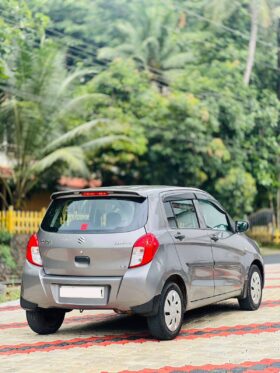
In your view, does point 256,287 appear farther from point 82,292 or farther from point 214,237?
point 82,292

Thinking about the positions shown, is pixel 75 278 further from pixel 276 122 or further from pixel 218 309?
pixel 276 122

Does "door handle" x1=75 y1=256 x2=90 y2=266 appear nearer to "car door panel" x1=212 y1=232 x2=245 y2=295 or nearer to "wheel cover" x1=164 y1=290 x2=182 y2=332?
"wheel cover" x1=164 y1=290 x2=182 y2=332

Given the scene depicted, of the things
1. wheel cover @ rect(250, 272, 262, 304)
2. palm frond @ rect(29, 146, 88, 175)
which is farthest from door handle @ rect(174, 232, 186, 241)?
palm frond @ rect(29, 146, 88, 175)

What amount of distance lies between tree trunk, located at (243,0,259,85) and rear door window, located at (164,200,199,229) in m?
28.3

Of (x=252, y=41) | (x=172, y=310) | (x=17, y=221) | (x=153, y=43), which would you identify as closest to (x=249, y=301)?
(x=172, y=310)

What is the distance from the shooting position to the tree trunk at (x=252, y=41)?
37.8 meters

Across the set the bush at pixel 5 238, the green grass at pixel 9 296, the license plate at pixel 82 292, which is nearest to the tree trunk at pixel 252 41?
the bush at pixel 5 238

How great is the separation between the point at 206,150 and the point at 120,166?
11.4 ft

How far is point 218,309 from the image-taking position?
10.9m

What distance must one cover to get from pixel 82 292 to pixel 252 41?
32196 mm

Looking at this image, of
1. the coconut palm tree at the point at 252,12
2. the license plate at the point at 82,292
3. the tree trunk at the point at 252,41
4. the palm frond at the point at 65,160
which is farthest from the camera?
the coconut palm tree at the point at 252,12

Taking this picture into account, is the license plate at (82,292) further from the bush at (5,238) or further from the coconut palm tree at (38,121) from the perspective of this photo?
the coconut palm tree at (38,121)

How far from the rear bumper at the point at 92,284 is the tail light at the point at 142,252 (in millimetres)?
67

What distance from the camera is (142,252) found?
8336 mm
